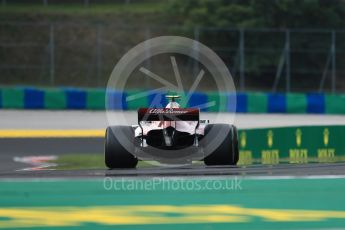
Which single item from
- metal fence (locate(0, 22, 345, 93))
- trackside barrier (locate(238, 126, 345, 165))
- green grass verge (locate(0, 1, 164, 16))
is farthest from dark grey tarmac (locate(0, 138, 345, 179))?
green grass verge (locate(0, 1, 164, 16))

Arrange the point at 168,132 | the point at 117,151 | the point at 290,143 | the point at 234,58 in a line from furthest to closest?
1. the point at 234,58
2. the point at 290,143
3. the point at 117,151
4. the point at 168,132

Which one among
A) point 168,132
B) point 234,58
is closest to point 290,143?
point 168,132

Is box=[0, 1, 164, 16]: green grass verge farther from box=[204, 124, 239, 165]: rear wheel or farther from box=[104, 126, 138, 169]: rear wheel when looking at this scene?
box=[204, 124, 239, 165]: rear wheel

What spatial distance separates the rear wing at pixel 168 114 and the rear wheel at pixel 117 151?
45 centimetres

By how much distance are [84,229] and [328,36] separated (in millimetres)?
25656

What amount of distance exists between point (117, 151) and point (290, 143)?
4.89 metres

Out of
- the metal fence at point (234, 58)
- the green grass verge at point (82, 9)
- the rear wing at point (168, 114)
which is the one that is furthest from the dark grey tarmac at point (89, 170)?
the green grass verge at point (82, 9)

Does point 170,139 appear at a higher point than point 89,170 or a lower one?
higher

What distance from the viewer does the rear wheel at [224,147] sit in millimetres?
8844

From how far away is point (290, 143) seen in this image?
1301 centimetres

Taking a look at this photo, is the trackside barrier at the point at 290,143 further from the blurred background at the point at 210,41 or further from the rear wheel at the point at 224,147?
the blurred background at the point at 210,41

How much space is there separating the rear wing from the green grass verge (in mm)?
28250

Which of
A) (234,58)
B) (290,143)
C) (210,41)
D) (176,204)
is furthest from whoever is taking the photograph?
(210,41)

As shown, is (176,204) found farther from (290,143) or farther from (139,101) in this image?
(139,101)
